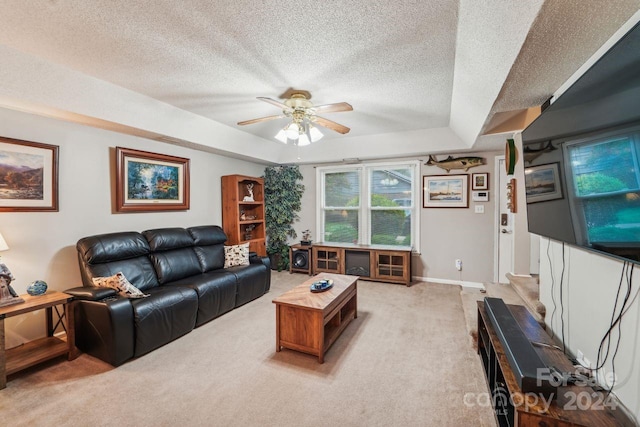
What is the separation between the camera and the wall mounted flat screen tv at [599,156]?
950 millimetres

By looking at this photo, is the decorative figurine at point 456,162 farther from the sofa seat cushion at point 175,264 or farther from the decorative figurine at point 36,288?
the decorative figurine at point 36,288

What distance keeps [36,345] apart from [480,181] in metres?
5.66

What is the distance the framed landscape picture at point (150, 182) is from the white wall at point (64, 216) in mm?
104

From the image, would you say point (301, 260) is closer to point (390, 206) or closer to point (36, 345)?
point (390, 206)

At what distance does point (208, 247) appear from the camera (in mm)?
3834

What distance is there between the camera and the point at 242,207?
498cm

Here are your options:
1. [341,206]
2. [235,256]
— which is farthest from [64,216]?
[341,206]

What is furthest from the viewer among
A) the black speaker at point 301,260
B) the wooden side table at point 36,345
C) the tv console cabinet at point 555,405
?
the black speaker at point 301,260

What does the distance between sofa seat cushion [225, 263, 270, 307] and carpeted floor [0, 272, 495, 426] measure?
66cm

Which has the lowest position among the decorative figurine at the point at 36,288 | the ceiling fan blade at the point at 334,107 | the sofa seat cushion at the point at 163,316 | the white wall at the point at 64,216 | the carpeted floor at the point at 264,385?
the carpeted floor at the point at 264,385

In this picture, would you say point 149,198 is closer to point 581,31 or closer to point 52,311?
point 52,311

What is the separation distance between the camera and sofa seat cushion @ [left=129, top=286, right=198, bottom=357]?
2.37 m

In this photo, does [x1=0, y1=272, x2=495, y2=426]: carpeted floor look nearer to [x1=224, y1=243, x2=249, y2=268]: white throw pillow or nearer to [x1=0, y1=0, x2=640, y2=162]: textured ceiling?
[x1=224, y1=243, x2=249, y2=268]: white throw pillow

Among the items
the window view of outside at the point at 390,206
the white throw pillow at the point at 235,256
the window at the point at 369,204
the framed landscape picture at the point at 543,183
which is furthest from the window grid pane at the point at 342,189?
the framed landscape picture at the point at 543,183
